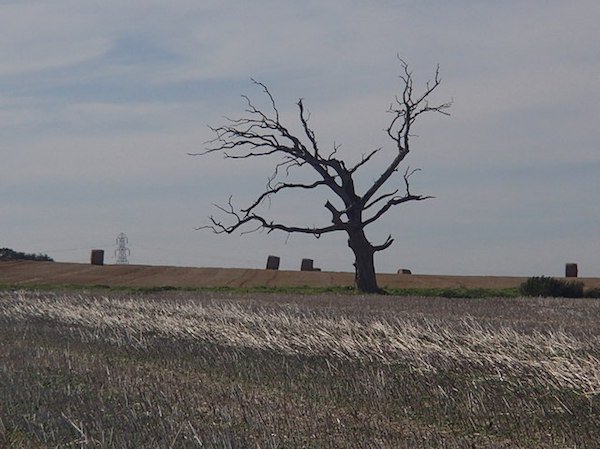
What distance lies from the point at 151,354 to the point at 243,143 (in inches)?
925

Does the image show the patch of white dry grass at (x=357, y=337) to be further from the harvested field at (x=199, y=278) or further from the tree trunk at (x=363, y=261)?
the harvested field at (x=199, y=278)

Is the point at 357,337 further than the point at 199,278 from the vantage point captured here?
No

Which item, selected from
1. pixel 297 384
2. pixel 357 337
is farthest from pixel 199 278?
pixel 297 384

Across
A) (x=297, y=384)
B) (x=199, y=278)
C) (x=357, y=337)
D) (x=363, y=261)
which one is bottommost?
(x=297, y=384)

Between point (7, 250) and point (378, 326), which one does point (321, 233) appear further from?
point (7, 250)

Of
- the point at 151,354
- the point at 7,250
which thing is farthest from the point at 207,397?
the point at 7,250

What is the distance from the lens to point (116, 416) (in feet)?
31.6

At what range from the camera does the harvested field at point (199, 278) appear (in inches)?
1745

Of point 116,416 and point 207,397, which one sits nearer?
point 116,416

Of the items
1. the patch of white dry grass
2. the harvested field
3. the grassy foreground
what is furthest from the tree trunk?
the grassy foreground

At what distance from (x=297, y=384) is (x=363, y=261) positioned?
2665 centimetres

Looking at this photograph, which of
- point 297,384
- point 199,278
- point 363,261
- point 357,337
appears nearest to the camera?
point 297,384

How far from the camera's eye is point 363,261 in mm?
38625

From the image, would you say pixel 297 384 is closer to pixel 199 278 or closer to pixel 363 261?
pixel 363 261
